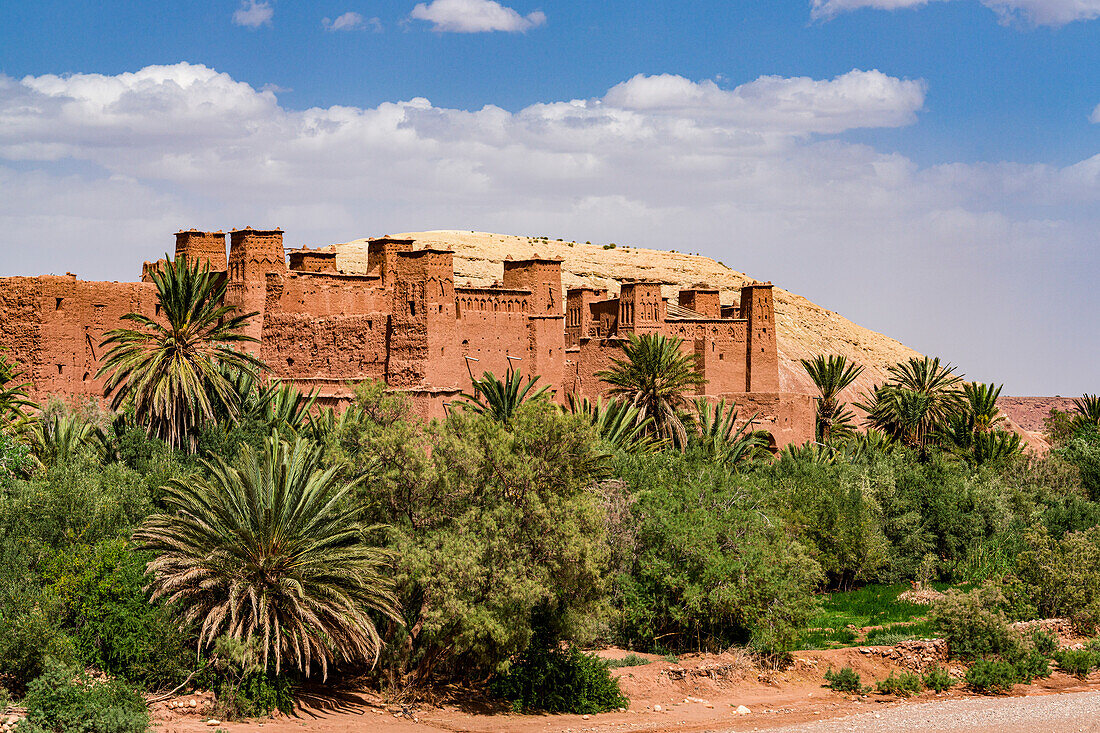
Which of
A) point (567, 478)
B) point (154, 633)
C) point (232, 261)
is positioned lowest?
point (154, 633)

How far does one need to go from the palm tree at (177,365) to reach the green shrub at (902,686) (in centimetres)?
1445

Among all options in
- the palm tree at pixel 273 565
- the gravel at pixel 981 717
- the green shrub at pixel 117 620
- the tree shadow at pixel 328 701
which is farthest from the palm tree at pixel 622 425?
the green shrub at pixel 117 620

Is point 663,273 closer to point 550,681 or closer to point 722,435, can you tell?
point 722,435

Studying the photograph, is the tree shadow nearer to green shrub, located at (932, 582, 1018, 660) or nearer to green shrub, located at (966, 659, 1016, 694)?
green shrub, located at (966, 659, 1016, 694)

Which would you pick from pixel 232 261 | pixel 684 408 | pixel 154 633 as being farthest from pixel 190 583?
pixel 684 408

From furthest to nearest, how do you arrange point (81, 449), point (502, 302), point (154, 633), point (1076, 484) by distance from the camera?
point (1076, 484) < point (502, 302) < point (81, 449) < point (154, 633)

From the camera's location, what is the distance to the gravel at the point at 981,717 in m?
20.4

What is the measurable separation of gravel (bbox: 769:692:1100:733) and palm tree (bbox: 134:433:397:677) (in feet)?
24.1

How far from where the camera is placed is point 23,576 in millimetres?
18953

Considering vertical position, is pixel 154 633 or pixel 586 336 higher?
pixel 586 336

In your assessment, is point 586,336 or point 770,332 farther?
point 770,332

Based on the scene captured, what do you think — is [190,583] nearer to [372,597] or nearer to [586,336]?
[372,597]

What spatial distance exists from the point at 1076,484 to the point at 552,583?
97.9 ft

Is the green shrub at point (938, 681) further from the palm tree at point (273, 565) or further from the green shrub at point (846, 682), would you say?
the palm tree at point (273, 565)
